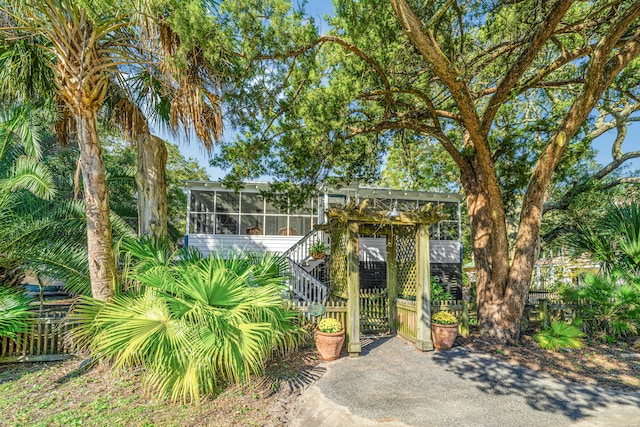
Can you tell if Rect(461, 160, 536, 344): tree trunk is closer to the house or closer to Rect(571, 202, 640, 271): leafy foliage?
Rect(571, 202, 640, 271): leafy foliage

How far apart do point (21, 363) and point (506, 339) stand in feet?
31.2

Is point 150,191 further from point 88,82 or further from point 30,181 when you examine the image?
point 88,82

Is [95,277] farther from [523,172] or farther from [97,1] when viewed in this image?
[523,172]

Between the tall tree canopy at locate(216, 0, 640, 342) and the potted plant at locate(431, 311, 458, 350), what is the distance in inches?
56.4

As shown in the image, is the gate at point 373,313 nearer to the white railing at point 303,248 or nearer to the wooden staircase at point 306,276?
the wooden staircase at point 306,276

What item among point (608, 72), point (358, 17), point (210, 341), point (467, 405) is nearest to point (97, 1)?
point (358, 17)

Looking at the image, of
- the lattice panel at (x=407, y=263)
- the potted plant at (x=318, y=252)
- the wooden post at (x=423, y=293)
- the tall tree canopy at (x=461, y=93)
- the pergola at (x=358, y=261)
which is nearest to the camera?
the tall tree canopy at (x=461, y=93)

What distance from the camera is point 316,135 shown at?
655 cm

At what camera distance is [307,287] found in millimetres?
9438

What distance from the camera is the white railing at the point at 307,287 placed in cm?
912

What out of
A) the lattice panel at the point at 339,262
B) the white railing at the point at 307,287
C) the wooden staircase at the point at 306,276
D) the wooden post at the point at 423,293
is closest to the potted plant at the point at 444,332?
the wooden post at the point at 423,293

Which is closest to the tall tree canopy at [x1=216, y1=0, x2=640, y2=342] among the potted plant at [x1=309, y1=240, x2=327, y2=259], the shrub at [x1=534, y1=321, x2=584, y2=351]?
the shrub at [x1=534, y1=321, x2=584, y2=351]

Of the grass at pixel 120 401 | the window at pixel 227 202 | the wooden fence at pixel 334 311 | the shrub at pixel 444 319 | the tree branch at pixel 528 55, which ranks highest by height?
the tree branch at pixel 528 55

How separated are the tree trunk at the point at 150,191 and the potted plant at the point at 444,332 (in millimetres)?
5847
